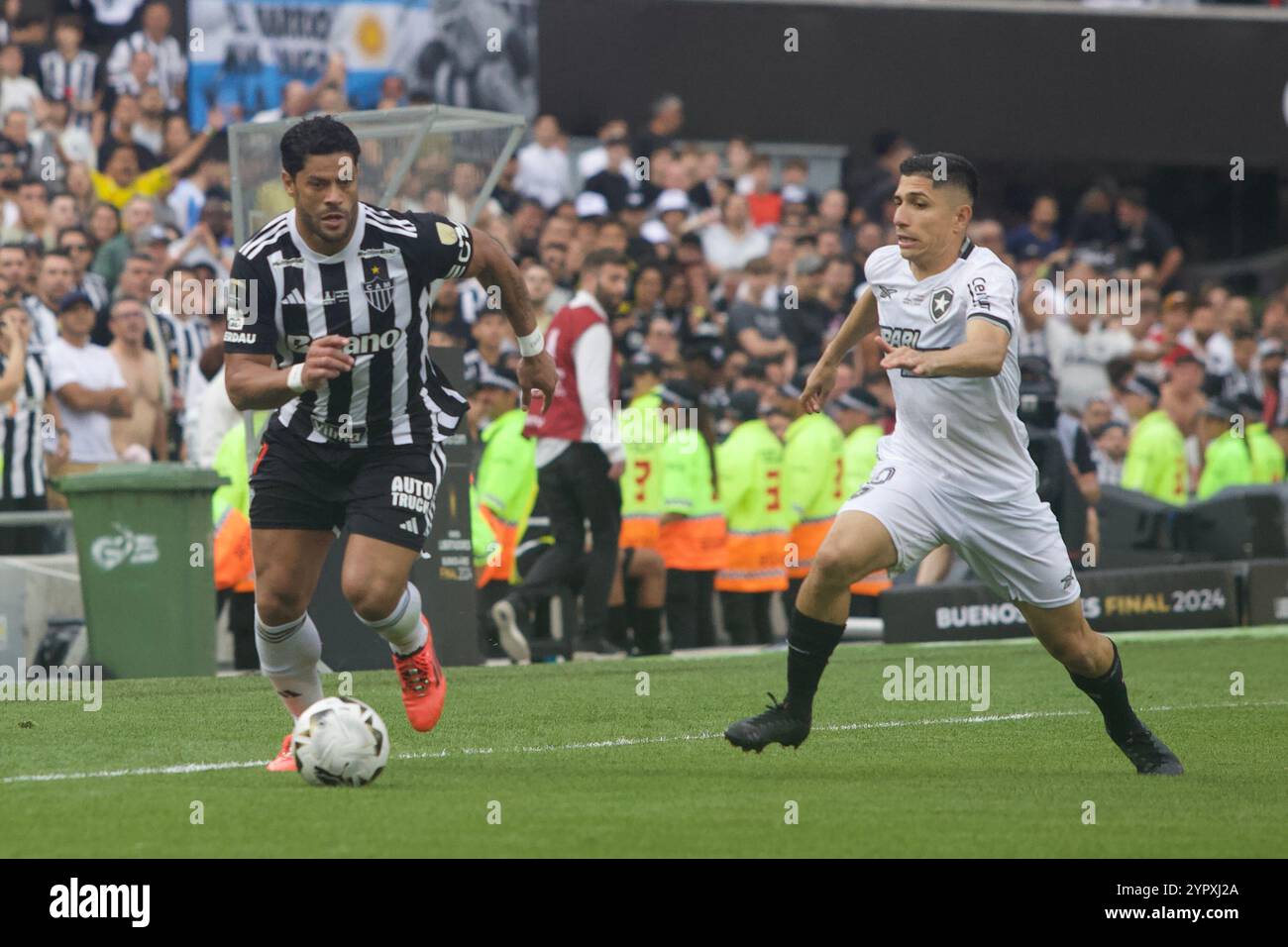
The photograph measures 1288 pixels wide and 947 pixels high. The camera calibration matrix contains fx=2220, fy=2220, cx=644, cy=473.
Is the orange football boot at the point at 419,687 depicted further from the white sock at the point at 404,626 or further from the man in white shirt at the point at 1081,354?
the man in white shirt at the point at 1081,354

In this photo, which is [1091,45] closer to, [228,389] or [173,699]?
[173,699]

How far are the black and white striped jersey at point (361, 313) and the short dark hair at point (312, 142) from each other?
0.30 metres

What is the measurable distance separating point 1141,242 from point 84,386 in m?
13.9

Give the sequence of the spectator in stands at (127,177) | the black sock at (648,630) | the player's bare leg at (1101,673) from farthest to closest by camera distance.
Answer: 1. the spectator in stands at (127,177)
2. the black sock at (648,630)
3. the player's bare leg at (1101,673)

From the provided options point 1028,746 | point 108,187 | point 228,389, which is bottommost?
point 1028,746

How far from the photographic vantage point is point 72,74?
18.4 meters

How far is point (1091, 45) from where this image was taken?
80.7ft

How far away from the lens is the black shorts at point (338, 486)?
8102mm

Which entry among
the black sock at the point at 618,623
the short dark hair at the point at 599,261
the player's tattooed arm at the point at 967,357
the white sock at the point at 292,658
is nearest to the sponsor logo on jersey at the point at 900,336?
the player's tattooed arm at the point at 967,357

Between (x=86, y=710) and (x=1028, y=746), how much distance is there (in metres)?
4.34

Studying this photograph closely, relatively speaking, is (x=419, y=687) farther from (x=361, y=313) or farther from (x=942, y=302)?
(x=942, y=302)

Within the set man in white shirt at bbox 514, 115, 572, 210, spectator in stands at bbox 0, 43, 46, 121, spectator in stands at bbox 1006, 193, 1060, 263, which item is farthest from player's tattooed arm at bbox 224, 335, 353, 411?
spectator in stands at bbox 1006, 193, 1060, 263

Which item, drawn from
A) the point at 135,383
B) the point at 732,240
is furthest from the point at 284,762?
the point at 732,240
